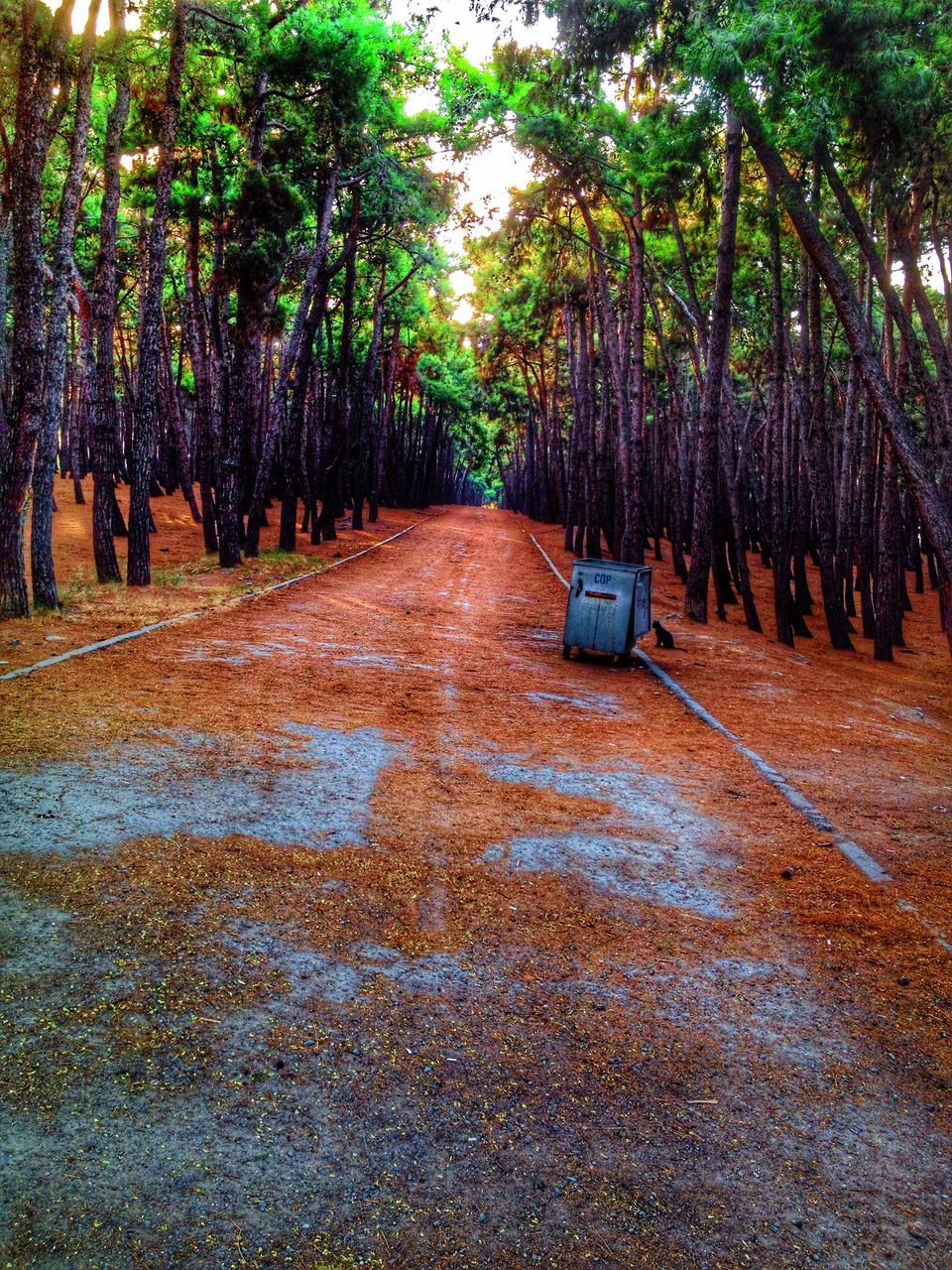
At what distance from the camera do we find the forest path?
2734mm

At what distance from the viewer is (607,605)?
488 inches

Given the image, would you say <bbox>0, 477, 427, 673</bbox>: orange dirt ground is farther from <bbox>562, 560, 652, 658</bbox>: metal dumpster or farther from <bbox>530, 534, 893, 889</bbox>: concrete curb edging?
<bbox>530, 534, 893, 889</bbox>: concrete curb edging

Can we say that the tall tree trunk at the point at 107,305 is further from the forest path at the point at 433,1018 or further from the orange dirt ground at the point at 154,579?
the forest path at the point at 433,1018

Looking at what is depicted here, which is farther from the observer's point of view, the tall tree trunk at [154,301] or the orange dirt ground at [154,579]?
the tall tree trunk at [154,301]

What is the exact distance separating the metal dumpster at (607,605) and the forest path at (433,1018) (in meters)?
4.97

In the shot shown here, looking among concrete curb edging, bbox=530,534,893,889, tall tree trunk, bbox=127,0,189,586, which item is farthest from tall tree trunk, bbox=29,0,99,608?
concrete curb edging, bbox=530,534,893,889

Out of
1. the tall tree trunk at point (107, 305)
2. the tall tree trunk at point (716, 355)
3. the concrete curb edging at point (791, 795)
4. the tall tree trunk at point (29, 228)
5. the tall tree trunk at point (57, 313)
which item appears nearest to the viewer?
the concrete curb edging at point (791, 795)

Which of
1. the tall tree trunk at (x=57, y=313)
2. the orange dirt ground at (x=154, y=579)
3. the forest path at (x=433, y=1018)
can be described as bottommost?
the forest path at (x=433, y=1018)

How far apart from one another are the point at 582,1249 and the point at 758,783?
529 cm

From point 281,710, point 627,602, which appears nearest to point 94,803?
point 281,710

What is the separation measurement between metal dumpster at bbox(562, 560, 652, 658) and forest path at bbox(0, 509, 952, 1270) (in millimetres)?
4965

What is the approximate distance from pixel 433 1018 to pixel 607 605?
9.06m

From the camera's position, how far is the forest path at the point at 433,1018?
8.97 ft

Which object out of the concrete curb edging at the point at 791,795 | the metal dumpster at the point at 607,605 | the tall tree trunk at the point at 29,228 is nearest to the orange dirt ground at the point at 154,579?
the tall tree trunk at the point at 29,228
